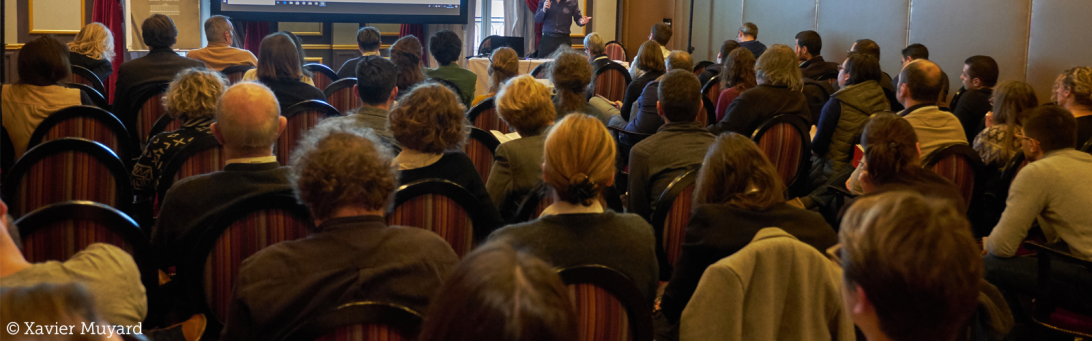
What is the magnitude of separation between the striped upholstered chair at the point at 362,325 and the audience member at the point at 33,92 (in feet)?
10.7

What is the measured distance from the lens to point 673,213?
223 centimetres

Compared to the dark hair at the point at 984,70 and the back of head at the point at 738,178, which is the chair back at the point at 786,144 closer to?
the back of head at the point at 738,178

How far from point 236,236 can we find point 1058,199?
2.53 metres

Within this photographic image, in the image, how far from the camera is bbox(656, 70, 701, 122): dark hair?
287cm

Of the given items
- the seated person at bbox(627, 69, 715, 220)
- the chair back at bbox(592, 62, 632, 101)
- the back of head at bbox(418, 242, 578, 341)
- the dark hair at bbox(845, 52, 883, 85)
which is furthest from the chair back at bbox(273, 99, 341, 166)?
the chair back at bbox(592, 62, 632, 101)

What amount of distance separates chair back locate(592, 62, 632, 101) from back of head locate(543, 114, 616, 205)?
13.6ft

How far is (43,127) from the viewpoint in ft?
9.31

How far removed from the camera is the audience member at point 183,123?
8.54 feet

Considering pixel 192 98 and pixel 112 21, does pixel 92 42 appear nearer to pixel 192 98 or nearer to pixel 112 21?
pixel 112 21

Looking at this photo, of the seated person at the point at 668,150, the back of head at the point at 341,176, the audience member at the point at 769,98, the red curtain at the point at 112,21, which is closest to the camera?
the back of head at the point at 341,176

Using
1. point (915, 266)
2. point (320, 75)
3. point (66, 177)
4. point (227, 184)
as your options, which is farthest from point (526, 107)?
point (320, 75)

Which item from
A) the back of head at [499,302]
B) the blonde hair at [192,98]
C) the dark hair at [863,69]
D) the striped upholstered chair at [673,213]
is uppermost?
the dark hair at [863,69]

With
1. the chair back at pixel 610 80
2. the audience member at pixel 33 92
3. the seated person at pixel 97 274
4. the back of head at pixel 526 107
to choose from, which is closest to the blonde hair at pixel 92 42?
the audience member at pixel 33 92

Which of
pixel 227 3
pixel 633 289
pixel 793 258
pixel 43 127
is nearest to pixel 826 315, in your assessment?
pixel 793 258
